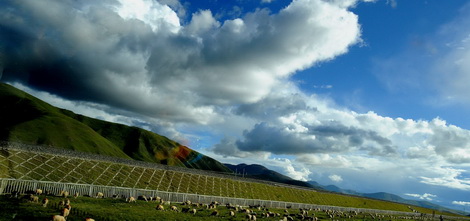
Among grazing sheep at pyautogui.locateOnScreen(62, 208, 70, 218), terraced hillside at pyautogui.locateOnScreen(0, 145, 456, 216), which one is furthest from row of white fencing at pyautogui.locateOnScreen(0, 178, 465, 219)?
grazing sheep at pyautogui.locateOnScreen(62, 208, 70, 218)

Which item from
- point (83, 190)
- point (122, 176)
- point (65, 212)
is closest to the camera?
point (65, 212)

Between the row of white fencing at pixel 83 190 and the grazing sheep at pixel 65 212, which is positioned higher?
the grazing sheep at pixel 65 212

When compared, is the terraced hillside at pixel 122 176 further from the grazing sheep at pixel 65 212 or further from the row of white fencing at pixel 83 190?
the grazing sheep at pixel 65 212

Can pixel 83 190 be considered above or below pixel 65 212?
below

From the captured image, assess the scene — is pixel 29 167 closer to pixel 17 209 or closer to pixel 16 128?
pixel 17 209

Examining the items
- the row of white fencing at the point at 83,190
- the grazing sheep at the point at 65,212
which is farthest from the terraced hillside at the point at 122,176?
the grazing sheep at the point at 65,212

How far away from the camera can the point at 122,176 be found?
68.1 m

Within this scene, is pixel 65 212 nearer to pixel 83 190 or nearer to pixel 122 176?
pixel 83 190

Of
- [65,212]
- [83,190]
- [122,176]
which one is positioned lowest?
[83,190]

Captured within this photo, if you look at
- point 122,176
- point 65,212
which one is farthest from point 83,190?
point 65,212

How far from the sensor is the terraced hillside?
5600 cm

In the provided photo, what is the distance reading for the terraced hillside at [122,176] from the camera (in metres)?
56.0

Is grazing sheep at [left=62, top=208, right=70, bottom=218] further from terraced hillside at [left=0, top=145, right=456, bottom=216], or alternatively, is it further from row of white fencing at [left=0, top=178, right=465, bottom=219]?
terraced hillside at [left=0, top=145, right=456, bottom=216]

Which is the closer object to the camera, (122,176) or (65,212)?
(65,212)
